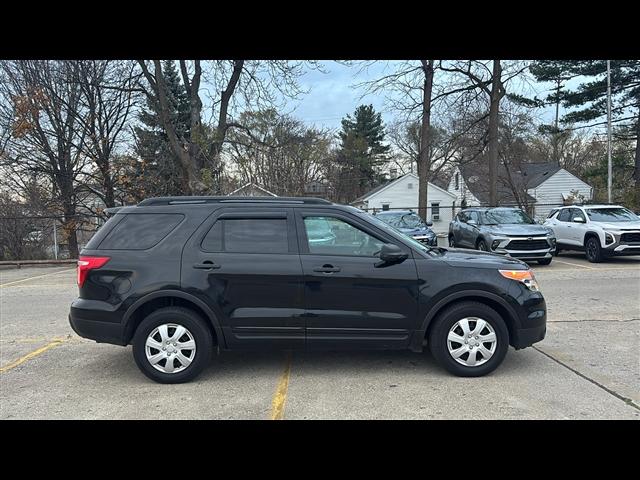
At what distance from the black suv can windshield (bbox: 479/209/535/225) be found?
31.5ft

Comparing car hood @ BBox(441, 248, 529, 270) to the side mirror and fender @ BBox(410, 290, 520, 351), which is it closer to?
fender @ BBox(410, 290, 520, 351)

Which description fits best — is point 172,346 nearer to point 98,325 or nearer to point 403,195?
point 98,325

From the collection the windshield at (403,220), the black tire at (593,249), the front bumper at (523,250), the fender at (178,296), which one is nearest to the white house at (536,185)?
the windshield at (403,220)

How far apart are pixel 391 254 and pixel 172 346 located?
2304mm

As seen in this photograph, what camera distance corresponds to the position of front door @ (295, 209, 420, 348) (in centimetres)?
434

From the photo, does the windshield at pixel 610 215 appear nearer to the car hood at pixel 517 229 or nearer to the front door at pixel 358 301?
the car hood at pixel 517 229

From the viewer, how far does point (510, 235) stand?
478 inches

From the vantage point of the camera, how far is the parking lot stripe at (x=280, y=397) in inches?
145

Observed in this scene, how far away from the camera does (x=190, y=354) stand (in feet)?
14.3

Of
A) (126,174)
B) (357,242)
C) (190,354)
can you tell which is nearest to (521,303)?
(357,242)

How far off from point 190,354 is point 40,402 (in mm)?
1346

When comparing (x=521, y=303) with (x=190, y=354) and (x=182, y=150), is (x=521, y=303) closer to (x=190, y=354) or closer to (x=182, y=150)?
(x=190, y=354)

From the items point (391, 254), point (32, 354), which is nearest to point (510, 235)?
point (391, 254)

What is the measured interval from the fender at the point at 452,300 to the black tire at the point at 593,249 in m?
10.1
